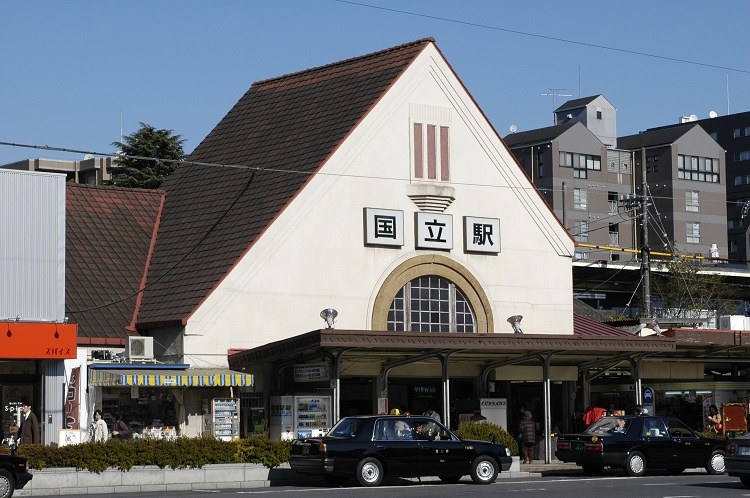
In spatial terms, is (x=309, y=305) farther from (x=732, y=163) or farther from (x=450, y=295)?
(x=732, y=163)

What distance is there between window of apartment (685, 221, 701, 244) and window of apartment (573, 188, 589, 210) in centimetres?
1066

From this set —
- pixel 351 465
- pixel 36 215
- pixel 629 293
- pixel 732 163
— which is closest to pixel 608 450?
pixel 351 465

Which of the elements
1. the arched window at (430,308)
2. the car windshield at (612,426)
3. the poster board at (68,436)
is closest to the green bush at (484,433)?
the car windshield at (612,426)

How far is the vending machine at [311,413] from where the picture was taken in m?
35.9

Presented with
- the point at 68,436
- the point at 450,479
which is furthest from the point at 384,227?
the point at 68,436

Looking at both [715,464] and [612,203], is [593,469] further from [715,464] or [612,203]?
[612,203]

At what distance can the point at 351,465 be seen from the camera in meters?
28.5

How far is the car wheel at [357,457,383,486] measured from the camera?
28547mm

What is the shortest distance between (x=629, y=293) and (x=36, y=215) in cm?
6162

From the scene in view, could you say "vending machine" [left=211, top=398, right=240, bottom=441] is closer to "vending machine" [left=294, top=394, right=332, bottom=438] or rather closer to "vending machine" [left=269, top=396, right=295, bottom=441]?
"vending machine" [left=269, top=396, right=295, bottom=441]

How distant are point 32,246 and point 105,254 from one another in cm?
617

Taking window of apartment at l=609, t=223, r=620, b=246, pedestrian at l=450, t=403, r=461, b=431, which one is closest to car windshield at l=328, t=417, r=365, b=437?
pedestrian at l=450, t=403, r=461, b=431

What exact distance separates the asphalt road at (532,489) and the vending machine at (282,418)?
4709 millimetres

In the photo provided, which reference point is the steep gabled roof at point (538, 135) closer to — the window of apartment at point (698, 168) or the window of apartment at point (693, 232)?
the window of apartment at point (698, 168)
